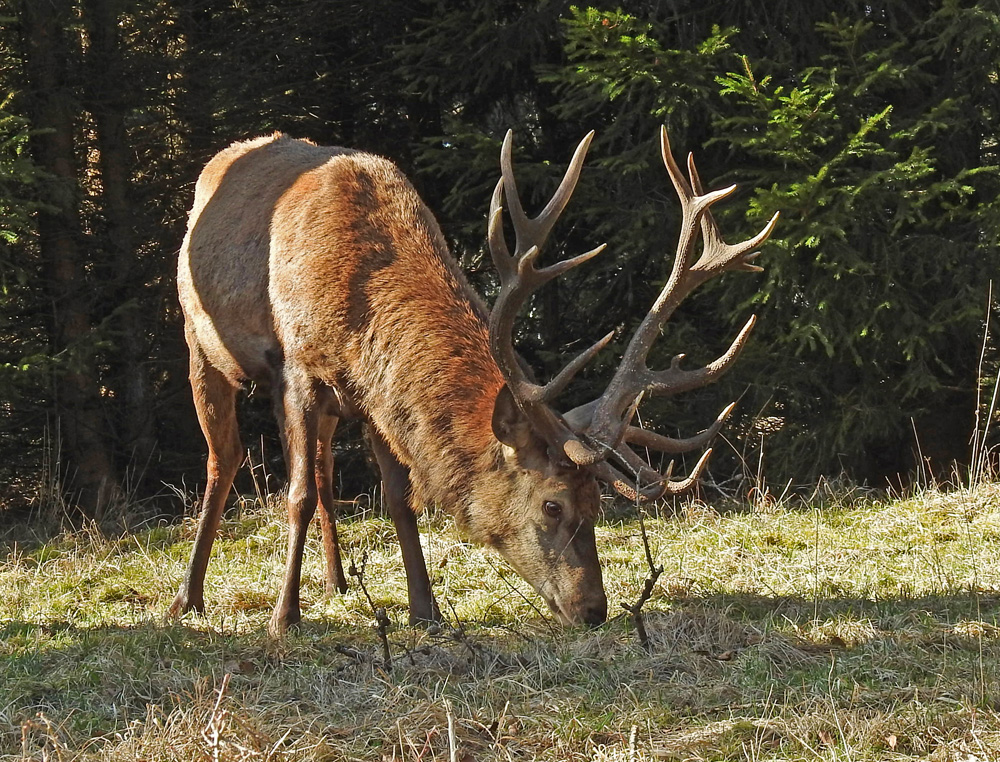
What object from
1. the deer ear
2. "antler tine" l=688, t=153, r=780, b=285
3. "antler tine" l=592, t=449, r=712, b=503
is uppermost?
"antler tine" l=688, t=153, r=780, b=285

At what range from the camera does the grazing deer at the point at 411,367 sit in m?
5.18

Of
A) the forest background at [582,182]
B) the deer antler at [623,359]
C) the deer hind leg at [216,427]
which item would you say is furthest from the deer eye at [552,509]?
the forest background at [582,182]

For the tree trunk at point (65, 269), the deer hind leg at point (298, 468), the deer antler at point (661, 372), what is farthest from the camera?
the tree trunk at point (65, 269)

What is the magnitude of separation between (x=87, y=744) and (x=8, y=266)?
19.2ft

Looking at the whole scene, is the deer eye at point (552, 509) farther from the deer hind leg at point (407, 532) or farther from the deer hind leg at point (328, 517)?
the deer hind leg at point (328, 517)

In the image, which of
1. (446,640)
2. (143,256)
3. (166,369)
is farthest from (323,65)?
(446,640)

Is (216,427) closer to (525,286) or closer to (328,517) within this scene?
(328,517)

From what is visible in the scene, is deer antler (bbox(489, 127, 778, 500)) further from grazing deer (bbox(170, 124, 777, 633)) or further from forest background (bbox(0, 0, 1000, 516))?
forest background (bbox(0, 0, 1000, 516))

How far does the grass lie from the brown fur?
1.13ft

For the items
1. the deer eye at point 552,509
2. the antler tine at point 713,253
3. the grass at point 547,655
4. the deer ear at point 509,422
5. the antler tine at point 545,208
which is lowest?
the grass at point 547,655

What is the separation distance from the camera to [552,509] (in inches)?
207

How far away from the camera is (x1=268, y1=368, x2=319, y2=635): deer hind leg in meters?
5.78

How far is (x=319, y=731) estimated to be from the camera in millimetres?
3834

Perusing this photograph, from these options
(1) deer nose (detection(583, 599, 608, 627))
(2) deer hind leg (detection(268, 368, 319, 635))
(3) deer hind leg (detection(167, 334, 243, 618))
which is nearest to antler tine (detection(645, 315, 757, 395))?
(1) deer nose (detection(583, 599, 608, 627))
